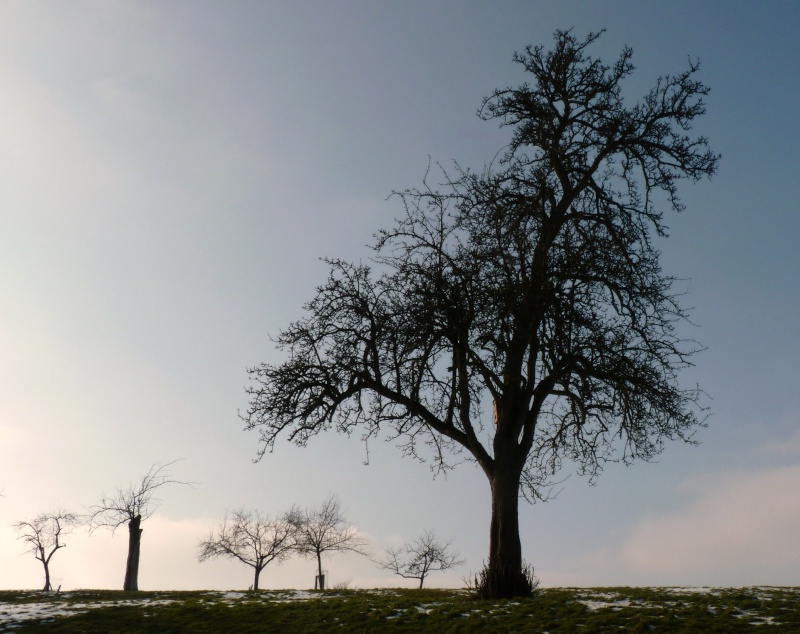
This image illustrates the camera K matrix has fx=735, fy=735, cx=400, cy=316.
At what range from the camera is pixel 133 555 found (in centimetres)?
3312

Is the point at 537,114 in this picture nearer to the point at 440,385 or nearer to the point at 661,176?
the point at 661,176

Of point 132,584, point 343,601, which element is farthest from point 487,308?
point 132,584

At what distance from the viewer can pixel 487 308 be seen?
62.8 feet

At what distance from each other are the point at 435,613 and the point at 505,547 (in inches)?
113

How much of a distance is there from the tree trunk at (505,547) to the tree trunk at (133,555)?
737 inches

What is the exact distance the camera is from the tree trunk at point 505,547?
60.5ft

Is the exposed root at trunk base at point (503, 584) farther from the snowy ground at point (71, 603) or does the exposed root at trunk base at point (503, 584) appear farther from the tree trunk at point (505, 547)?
the snowy ground at point (71, 603)

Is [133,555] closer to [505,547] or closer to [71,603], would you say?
[71,603]

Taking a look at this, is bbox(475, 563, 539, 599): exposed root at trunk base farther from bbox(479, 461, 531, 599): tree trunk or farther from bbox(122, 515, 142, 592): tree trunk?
bbox(122, 515, 142, 592): tree trunk

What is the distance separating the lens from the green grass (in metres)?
14.7

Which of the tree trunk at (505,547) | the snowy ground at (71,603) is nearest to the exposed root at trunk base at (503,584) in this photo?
the tree trunk at (505,547)

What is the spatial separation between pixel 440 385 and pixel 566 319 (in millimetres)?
3897

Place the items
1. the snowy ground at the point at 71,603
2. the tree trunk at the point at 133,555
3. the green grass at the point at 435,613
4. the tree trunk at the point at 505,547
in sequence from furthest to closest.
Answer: the tree trunk at the point at 133,555, the snowy ground at the point at 71,603, the tree trunk at the point at 505,547, the green grass at the point at 435,613

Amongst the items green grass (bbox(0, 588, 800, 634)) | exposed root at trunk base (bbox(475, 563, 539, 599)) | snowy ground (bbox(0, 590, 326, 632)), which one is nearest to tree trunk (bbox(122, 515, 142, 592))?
snowy ground (bbox(0, 590, 326, 632))
